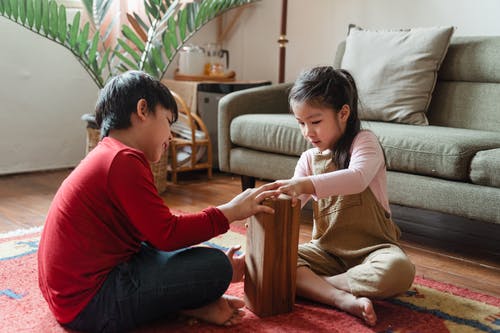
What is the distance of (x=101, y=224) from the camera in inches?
48.5

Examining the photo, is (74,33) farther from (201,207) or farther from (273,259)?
(273,259)

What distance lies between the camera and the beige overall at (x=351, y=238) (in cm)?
143

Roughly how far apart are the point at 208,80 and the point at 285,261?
2271 millimetres

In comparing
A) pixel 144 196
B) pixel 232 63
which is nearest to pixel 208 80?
pixel 232 63

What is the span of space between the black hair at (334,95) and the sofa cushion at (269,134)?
70 centimetres

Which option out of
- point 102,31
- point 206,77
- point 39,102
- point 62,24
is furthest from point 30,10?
point 206,77

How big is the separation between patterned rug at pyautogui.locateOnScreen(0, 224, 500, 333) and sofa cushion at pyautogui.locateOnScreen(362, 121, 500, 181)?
16.0 inches

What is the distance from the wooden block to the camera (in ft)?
4.47

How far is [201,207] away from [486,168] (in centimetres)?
119

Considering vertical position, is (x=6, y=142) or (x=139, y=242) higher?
(x=139, y=242)

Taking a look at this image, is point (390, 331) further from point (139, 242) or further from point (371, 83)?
point (371, 83)

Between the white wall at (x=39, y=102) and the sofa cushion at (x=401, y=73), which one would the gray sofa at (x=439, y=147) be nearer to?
the sofa cushion at (x=401, y=73)

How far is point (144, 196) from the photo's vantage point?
1.21 meters

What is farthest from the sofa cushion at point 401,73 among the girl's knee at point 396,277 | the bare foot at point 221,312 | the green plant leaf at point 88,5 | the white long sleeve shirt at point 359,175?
the bare foot at point 221,312
